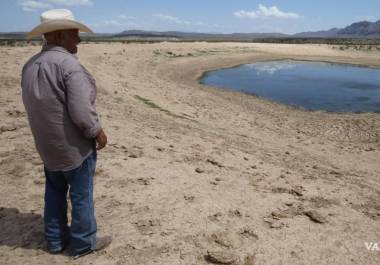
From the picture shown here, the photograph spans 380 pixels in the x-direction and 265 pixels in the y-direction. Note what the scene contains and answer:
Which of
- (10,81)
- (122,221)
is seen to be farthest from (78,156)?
(10,81)

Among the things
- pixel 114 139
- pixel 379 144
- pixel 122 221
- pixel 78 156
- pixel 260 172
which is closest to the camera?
pixel 78 156

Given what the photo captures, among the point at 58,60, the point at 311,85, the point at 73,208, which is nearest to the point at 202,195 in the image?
the point at 73,208

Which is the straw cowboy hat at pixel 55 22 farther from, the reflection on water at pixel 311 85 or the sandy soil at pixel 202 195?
the reflection on water at pixel 311 85

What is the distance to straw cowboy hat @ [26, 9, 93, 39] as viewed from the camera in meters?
3.64

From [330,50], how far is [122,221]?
62.2 metres

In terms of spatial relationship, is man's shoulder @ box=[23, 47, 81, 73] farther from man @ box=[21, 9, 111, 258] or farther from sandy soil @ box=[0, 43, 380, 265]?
sandy soil @ box=[0, 43, 380, 265]

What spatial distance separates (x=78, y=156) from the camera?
3.84 metres

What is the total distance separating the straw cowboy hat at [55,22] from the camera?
3.64m

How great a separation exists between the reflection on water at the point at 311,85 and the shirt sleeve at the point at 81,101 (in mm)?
18616

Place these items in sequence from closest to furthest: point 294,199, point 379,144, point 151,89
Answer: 1. point 294,199
2. point 379,144
3. point 151,89

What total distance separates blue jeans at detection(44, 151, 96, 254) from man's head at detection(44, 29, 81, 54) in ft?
3.58

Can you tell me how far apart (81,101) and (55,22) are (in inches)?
30.4

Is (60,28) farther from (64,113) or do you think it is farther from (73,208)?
(73,208)

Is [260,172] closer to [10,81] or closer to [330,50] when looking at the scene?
[10,81]
